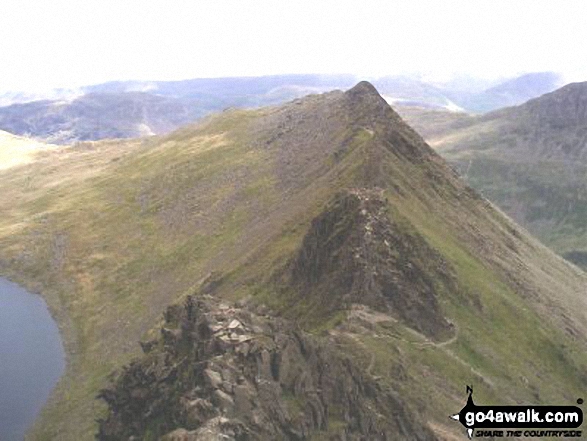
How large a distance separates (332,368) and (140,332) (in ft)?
245

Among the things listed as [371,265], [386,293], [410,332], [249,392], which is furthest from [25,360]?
[249,392]

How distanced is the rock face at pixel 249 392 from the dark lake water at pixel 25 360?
94.1ft

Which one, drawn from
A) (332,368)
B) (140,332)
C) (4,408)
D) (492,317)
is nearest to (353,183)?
(492,317)

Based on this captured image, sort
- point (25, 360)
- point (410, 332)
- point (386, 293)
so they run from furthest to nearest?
point (25, 360)
point (386, 293)
point (410, 332)

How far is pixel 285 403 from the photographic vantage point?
88.6 m

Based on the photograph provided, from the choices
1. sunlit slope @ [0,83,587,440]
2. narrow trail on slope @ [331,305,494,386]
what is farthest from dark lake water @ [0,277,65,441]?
narrow trail on slope @ [331,305,494,386]

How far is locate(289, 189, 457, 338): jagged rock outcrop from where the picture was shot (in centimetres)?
12950

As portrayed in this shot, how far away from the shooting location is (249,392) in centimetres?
8562

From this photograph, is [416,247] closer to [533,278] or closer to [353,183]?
[353,183]

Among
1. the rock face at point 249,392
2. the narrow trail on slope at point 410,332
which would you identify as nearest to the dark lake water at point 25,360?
the rock face at point 249,392

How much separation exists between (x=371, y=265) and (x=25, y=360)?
271 ft

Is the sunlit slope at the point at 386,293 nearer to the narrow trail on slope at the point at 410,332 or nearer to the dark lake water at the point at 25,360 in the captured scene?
the narrow trail on slope at the point at 410,332

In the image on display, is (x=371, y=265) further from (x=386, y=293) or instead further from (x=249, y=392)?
(x=249, y=392)

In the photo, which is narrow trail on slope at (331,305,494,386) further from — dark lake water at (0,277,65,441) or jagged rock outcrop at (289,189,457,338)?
dark lake water at (0,277,65,441)
